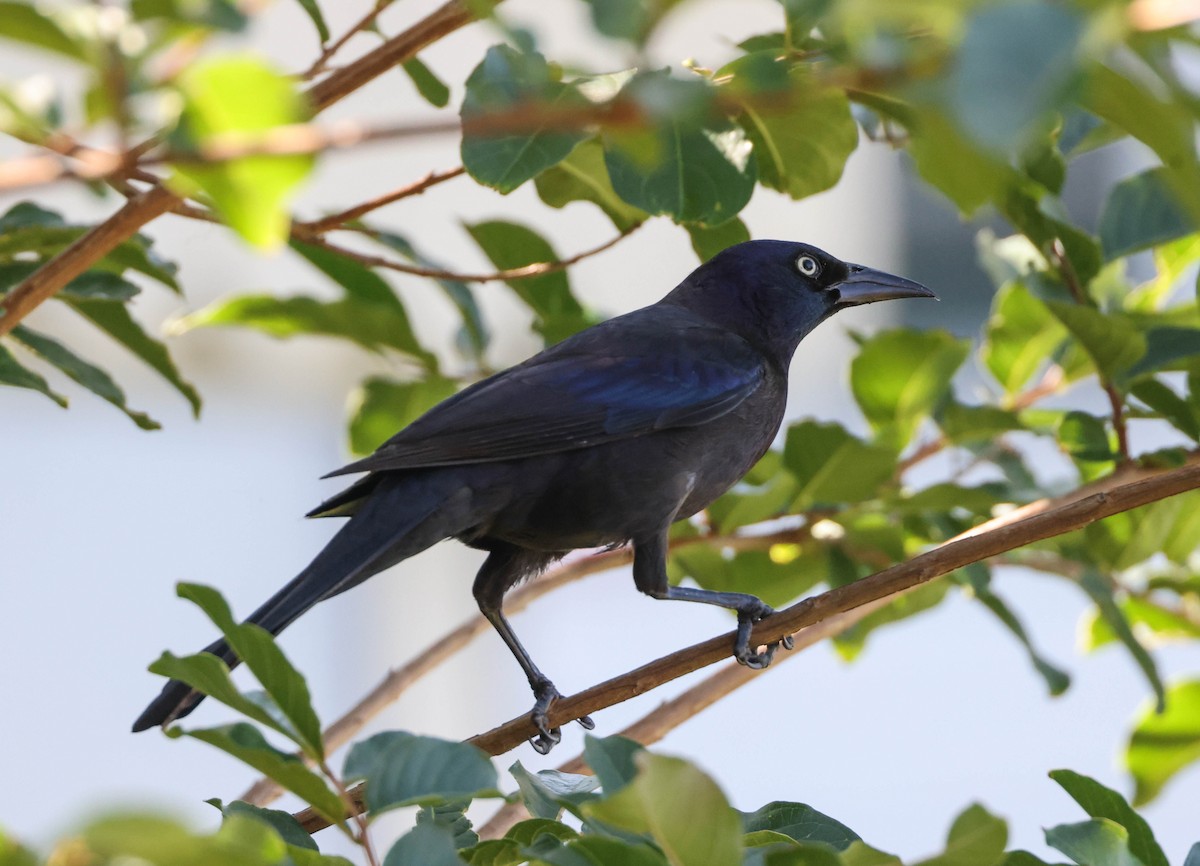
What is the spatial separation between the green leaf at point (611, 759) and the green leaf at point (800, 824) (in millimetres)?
253

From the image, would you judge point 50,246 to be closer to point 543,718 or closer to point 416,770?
point 543,718

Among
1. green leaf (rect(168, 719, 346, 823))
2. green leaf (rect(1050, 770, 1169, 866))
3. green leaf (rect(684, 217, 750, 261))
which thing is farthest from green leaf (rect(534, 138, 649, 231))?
green leaf (rect(168, 719, 346, 823))

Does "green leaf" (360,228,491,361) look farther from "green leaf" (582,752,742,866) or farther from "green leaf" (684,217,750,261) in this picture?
"green leaf" (582,752,742,866)

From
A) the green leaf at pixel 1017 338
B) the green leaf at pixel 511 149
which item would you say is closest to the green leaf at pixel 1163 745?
the green leaf at pixel 1017 338

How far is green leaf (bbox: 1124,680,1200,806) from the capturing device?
345 cm

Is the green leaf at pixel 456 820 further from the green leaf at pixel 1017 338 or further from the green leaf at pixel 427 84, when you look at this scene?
the green leaf at pixel 1017 338

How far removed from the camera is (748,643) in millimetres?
2209

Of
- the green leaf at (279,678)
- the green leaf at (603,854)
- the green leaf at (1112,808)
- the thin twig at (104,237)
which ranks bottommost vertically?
the green leaf at (1112,808)

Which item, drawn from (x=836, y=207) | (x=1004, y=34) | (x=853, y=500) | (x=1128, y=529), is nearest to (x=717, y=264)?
(x=853, y=500)

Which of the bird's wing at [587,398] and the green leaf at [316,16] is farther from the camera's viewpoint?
Result: the bird's wing at [587,398]

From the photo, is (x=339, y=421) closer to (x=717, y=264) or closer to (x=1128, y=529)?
(x=717, y=264)

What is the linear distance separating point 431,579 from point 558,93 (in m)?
8.16

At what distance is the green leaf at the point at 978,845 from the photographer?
1.40 meters

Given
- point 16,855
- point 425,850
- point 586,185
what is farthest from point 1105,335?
point 16,855
